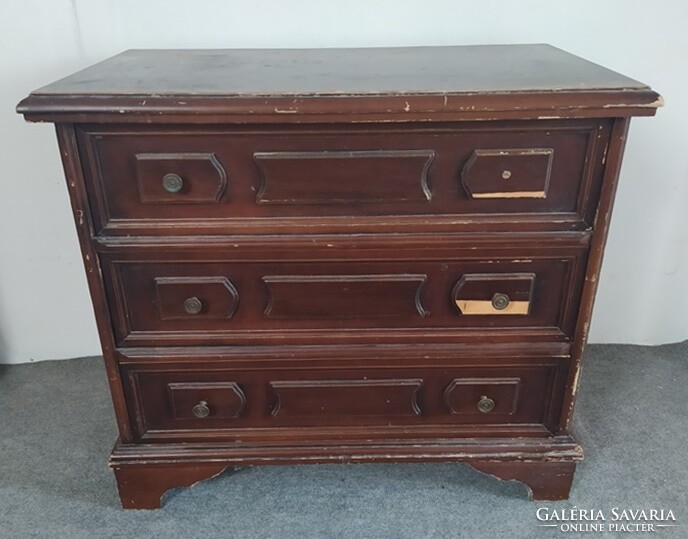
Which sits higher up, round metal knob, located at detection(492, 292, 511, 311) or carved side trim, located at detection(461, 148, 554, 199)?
carved side trim, located at detection(461, 148, 554, 199)

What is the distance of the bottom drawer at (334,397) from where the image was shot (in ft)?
4.06

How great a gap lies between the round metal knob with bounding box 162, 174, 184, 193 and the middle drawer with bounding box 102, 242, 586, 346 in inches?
5.1

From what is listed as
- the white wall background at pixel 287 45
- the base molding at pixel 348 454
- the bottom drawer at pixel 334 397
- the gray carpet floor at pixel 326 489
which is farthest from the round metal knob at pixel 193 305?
the white wall background at pixel 287 45

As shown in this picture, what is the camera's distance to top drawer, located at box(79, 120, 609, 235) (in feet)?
3.35

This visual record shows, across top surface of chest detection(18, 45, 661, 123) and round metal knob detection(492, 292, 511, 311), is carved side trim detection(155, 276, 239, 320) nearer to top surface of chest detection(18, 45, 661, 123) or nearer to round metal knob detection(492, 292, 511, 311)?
top surface of chest detection(18, 45, 661, 123)

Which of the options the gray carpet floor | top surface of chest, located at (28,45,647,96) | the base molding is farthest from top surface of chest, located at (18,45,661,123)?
the gray carpet floor

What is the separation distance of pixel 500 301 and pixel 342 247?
1.04 feet

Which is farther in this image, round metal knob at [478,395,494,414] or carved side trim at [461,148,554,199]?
round metal knob at [478,395,494,414]

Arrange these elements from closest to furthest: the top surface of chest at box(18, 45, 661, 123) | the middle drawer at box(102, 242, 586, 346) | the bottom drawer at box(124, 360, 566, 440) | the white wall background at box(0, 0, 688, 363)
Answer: the top surface of chest at box(18, 45, 661, 123), the middle drawer at box(102, 242, 586, 346), the bottom drawer at box(124, 360, 566, 440), the white wall background at box(0, 0, 688, 363)

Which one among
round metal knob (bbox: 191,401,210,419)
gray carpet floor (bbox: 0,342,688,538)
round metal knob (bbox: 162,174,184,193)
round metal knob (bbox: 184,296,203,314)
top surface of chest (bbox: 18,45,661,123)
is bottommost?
gray carpet floor (bbox: 0,342,688,538)

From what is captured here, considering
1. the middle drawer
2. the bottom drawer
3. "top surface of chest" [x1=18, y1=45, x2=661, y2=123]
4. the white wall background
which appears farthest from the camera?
the white wall background

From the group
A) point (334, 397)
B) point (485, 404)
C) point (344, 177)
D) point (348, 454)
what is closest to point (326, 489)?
point (348, 454)

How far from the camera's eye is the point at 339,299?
1161 millimetres

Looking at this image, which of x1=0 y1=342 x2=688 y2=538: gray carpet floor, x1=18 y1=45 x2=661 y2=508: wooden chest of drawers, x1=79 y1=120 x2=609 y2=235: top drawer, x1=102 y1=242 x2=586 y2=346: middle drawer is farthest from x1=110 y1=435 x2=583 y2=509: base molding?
x1=79 y1=120 x2=609 y2=235: top drawer
